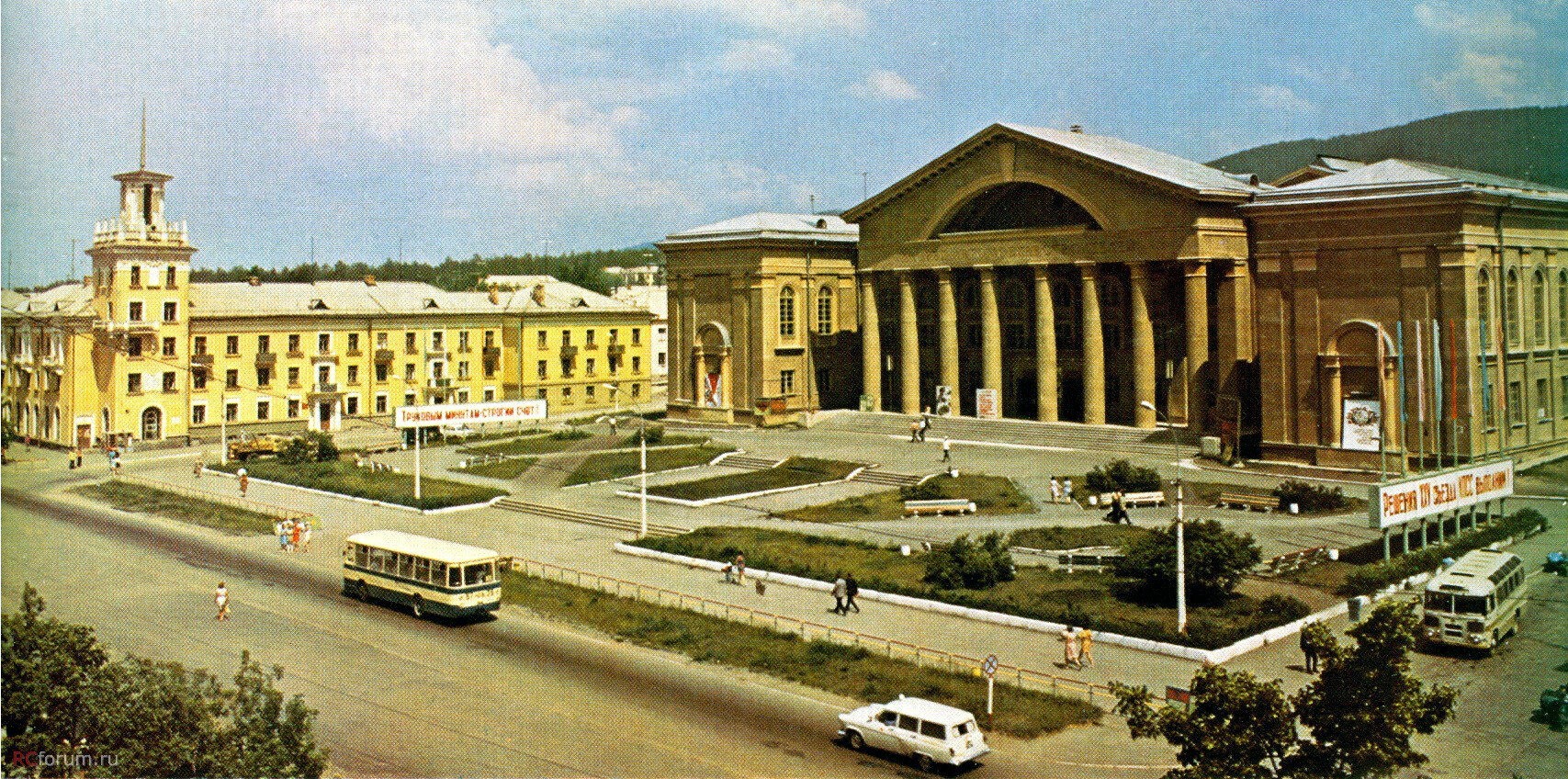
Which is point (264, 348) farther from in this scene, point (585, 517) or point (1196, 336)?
point (1196, 336)

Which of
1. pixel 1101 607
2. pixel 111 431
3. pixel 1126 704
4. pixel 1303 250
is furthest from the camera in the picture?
pixel 111 431

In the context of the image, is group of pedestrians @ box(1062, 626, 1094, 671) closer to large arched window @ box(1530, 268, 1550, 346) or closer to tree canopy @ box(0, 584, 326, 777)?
tree canopy @ box(0, 584, 326, 777)

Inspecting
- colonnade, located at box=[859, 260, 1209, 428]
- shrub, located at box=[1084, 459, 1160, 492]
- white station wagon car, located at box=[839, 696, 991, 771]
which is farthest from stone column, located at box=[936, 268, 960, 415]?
white station wagon car, located at box=[839, 696, 991, 771]

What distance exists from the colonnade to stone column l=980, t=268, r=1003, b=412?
0.14 ft

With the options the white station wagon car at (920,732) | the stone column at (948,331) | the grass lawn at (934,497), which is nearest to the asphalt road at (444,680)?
the white station wagon car at (920,732)

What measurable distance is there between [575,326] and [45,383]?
29229mm

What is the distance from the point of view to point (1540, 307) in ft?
144

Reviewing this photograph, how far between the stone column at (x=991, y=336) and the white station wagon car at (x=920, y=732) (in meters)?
38.6

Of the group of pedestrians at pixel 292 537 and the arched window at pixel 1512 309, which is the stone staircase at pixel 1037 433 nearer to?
the arched window at pixel 1512 309

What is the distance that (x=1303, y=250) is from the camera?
149 ft

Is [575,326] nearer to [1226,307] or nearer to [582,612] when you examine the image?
[1226,307]

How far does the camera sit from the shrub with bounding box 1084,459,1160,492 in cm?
4197

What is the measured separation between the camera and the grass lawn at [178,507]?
3978 cm

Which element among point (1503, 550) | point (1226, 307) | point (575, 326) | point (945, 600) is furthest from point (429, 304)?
point (1503, 550)
